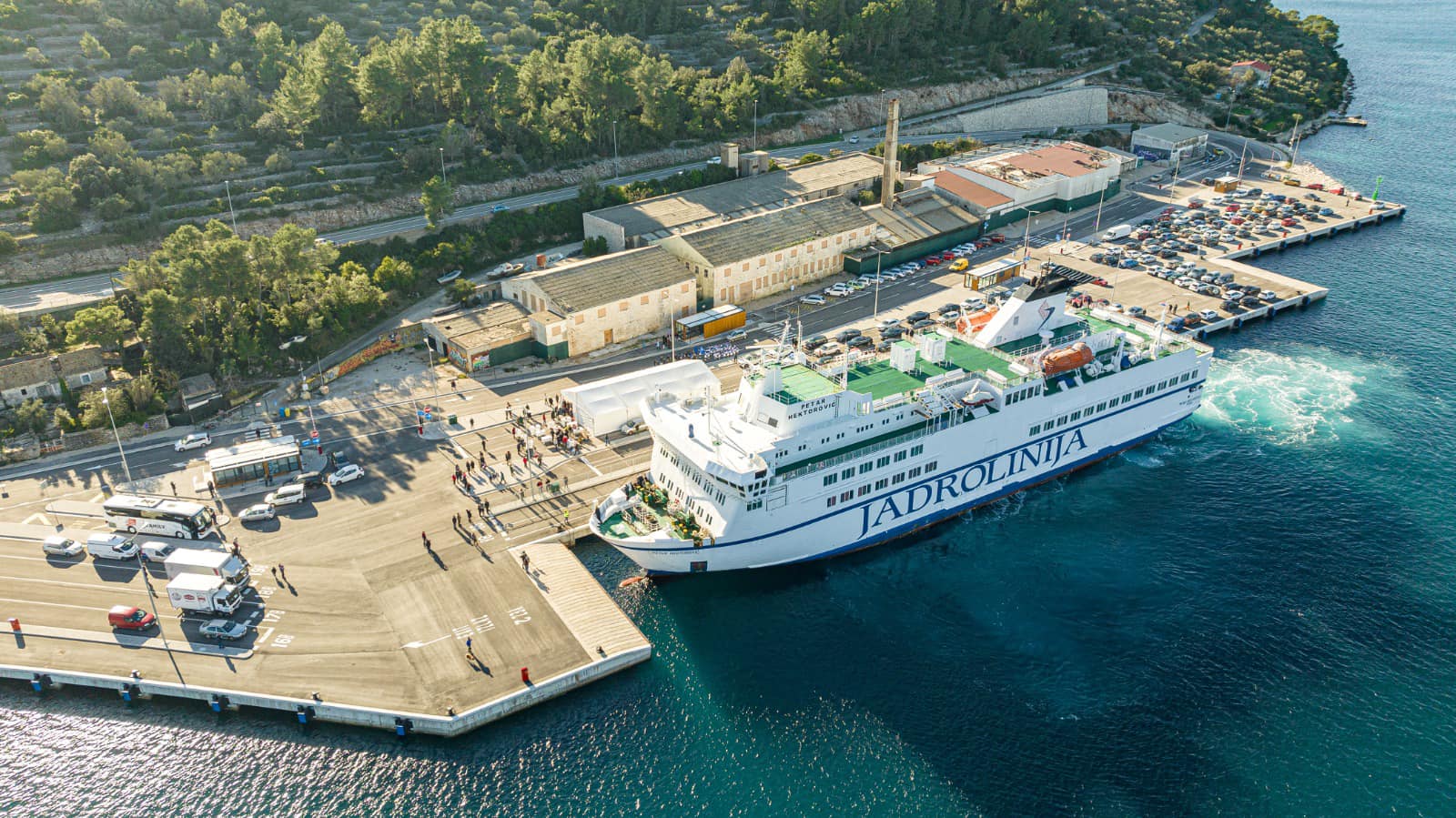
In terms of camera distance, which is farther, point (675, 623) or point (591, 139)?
point (591, 139)

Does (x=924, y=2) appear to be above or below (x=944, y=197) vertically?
above

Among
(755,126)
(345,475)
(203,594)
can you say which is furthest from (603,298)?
(755,126)

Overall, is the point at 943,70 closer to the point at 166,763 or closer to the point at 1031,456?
the point at 1031,456

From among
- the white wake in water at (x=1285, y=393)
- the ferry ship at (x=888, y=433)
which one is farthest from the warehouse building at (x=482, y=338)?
the white wake in water at (x=1285, y=393)

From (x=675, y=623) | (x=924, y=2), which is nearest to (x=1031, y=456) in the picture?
(x=675, y=623)

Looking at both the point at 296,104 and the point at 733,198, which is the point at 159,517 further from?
the point at 733,198

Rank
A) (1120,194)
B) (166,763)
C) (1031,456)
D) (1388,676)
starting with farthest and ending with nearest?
(1120,194) → (1031,456) → (1388,676) → (166,763)

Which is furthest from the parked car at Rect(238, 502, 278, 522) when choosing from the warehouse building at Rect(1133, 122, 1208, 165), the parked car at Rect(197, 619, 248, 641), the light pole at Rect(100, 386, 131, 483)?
the warehouse building at Rect(1133, 122, 1208, 165)
